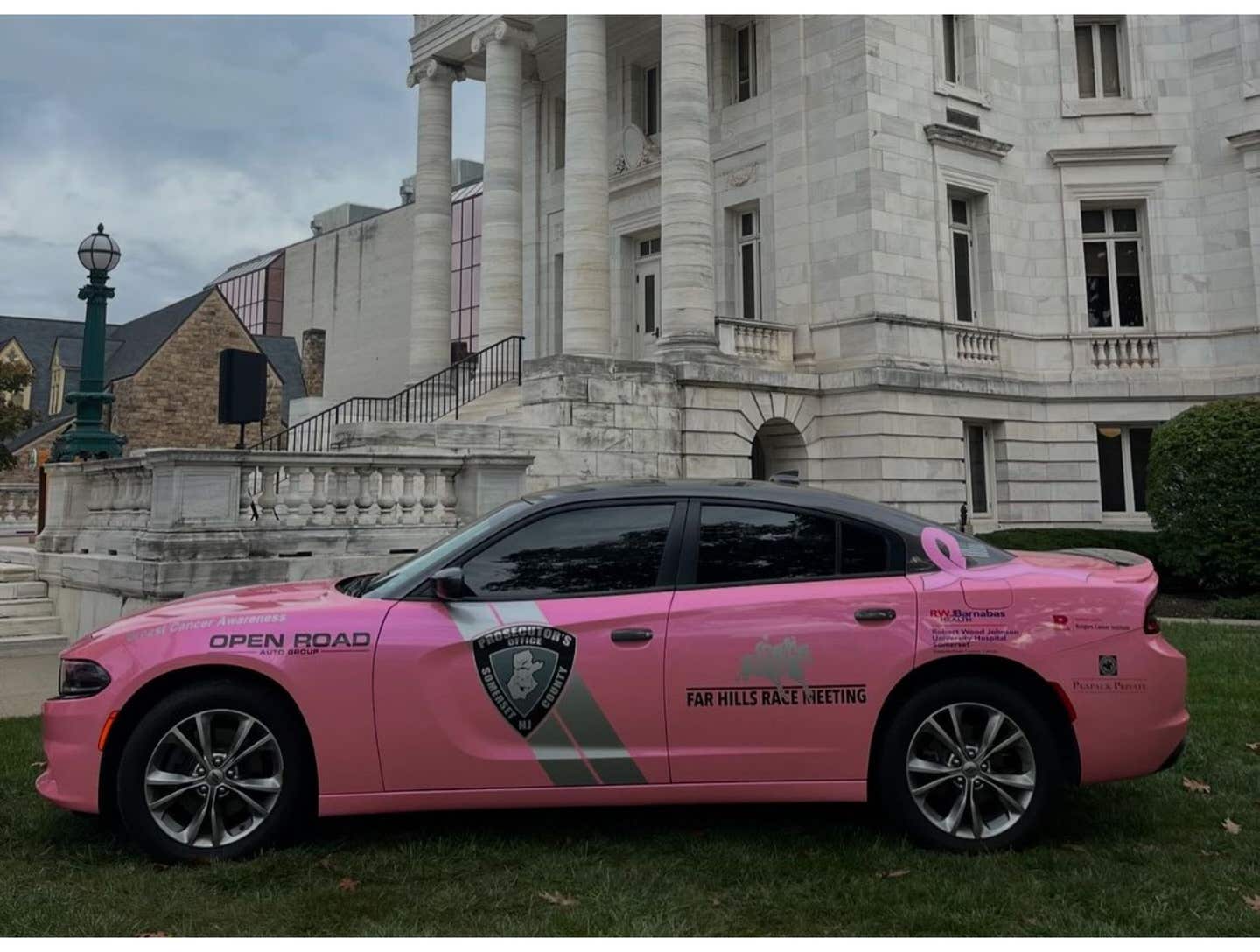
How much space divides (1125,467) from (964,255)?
5.73 meters

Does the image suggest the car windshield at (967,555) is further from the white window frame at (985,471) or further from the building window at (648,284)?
the building window at (648,284)

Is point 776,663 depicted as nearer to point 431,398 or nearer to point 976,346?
point 976,346

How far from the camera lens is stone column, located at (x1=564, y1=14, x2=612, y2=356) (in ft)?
60.2

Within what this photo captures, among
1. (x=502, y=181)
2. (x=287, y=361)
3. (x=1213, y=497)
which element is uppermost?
(x=287, y=361)

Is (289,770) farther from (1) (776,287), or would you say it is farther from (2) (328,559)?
(1) (776,287)

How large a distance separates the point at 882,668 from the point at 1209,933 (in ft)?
4.90

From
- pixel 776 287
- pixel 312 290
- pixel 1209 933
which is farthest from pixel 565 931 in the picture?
pixel 312 290

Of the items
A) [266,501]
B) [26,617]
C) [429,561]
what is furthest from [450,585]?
[26,617]

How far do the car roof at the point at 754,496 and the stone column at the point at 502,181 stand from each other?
54.4 feet

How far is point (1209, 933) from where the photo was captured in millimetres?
3486

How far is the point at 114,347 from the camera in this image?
49000 millimetres

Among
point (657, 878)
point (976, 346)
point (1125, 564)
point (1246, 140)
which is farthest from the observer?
point (1246, 140)

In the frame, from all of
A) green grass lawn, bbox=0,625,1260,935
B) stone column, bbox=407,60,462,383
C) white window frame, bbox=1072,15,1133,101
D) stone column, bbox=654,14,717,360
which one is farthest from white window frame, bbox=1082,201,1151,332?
green grass lawn, bbox=0,625,1260,935

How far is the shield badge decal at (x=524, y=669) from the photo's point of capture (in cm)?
424
